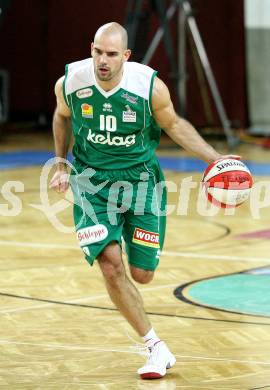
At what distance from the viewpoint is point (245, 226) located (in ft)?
37.8

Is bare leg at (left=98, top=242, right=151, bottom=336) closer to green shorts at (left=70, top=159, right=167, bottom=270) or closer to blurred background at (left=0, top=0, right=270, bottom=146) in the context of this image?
green shorts at (left=70, top=159, right=167, bottom=270)

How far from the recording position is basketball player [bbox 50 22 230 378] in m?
6.29

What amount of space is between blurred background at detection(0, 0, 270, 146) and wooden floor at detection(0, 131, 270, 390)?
7.58 m

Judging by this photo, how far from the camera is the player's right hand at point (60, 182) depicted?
6.36 metres

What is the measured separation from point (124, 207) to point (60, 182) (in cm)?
41

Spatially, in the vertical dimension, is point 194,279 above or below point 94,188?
below

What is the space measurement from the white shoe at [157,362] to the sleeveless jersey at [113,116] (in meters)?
1.12

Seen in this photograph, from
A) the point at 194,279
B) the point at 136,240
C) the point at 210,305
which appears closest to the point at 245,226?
the point at 194,279

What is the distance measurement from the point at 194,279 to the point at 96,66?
10.0ft

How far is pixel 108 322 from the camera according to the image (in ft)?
24.5

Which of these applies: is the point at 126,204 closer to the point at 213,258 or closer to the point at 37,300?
the point at 37,300

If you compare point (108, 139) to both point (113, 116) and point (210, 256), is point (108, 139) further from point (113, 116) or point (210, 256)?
point (210, 256)

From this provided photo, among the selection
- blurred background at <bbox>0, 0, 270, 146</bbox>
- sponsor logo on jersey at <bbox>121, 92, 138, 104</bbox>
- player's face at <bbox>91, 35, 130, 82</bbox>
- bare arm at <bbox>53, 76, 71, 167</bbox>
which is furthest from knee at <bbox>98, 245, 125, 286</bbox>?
blurred background at <bbox>0, 0, 270, 146</bbox>

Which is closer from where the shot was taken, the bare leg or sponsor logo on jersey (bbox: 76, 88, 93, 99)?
the bare leg
